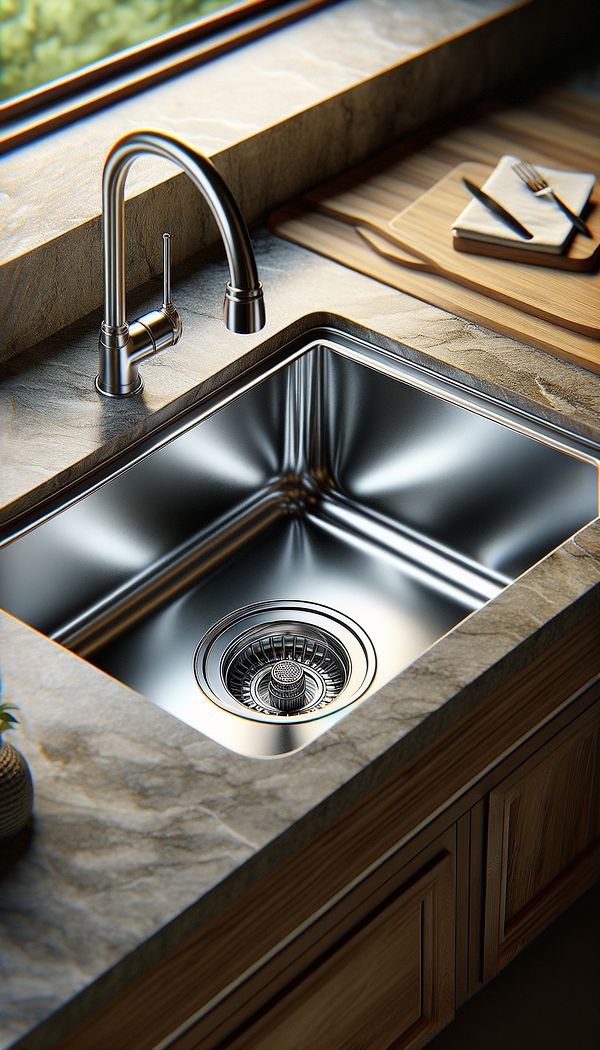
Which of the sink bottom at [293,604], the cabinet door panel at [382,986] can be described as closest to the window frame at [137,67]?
the sink bottom at [293,604]

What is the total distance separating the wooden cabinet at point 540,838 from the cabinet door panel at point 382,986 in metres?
0.08

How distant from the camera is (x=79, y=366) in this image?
143 cm

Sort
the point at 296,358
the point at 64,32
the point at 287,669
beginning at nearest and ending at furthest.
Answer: the point at 287,669, the point at 296,358, the point at 64,32

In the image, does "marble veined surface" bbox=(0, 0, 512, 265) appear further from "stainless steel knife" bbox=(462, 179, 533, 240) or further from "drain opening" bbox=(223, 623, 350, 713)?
"drain opening" bbox=(223, 623, 350, 713)

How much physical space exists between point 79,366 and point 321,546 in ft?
1.17

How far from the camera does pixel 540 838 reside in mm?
1439

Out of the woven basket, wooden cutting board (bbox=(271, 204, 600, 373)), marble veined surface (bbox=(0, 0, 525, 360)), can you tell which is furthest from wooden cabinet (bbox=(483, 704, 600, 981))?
marble veined surface (bbox=(0, 0, 525, 360))

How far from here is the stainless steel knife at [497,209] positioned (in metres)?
1.57

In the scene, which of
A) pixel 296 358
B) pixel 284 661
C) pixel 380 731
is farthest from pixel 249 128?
pixel 380 731

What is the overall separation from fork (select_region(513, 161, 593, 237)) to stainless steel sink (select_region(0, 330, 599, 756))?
0.30m

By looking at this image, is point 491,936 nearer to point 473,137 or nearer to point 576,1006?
point 576,1006

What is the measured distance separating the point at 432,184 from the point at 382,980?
102 cm

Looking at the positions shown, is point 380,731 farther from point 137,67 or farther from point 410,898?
point 137,67

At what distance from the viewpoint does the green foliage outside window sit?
1.58 meters
